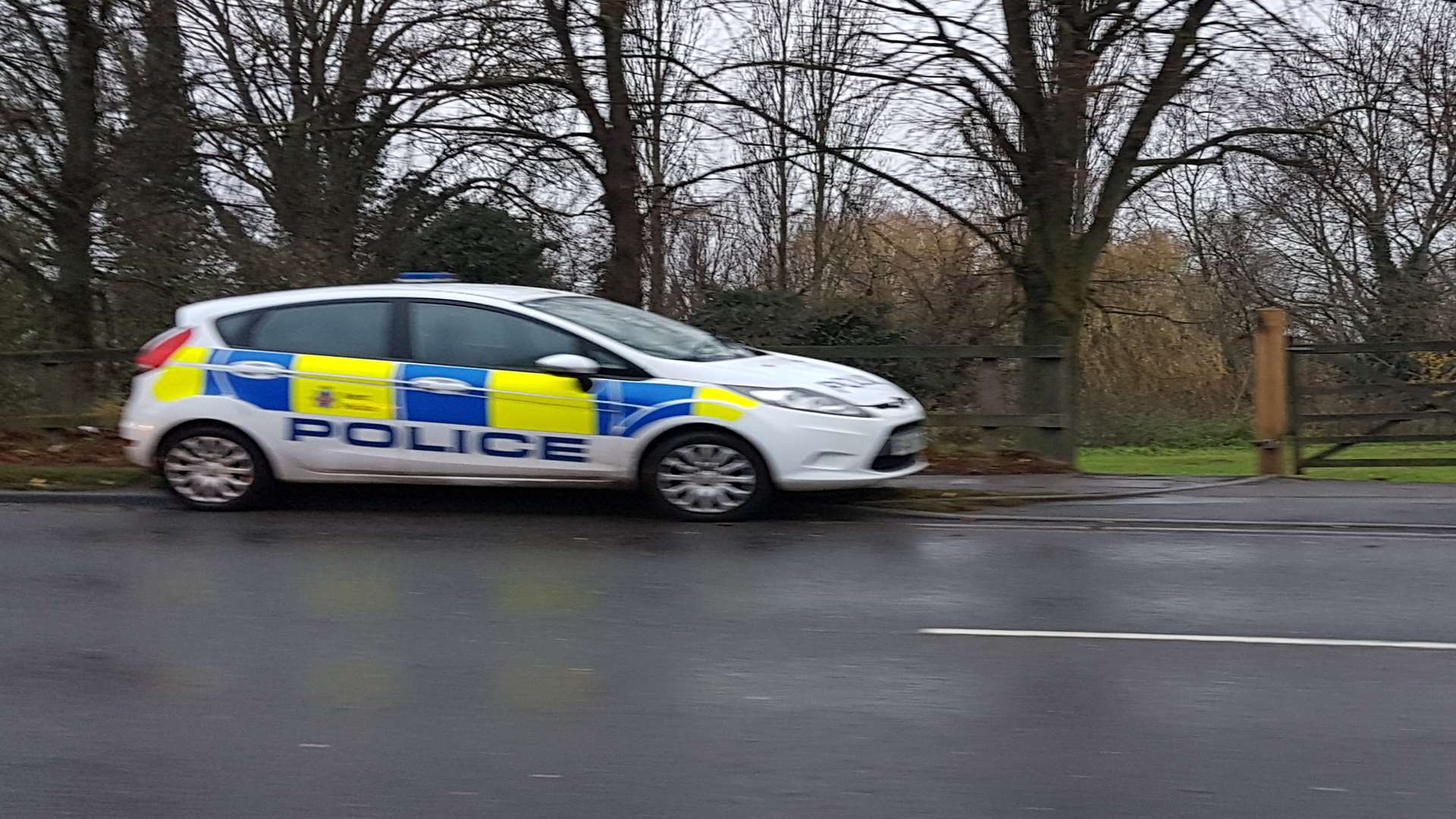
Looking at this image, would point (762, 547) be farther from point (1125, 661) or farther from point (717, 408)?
point (1125, 661)

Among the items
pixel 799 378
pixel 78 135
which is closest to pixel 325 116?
pixel 78 135

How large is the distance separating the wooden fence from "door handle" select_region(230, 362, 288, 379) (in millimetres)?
4024

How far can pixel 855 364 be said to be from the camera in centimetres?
1472

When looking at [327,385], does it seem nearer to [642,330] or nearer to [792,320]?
[642,330]

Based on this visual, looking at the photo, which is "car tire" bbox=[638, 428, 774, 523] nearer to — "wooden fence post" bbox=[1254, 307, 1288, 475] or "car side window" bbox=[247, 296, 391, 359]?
"car side window" bbox=[247, 296, 391, 359]

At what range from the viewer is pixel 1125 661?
594 cm

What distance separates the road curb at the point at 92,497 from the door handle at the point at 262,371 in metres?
1.35

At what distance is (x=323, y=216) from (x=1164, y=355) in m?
16.1

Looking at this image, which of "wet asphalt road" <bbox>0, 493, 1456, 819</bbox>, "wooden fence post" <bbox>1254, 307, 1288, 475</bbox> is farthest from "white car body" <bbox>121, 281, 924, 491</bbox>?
"wooden fence post" <bbox>1254, 307, 1288, 475</bbox>

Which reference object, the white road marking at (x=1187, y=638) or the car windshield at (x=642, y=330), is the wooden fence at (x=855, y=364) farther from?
the white road marking at (x=1187, y=638)

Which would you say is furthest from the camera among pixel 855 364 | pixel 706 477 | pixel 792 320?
pixel 792 320

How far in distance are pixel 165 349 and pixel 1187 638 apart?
7.07 metres

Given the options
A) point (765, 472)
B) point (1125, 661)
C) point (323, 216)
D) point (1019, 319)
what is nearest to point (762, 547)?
point (765, 472)

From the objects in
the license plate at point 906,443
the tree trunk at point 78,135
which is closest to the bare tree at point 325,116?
the tree trunk at point 78,135
